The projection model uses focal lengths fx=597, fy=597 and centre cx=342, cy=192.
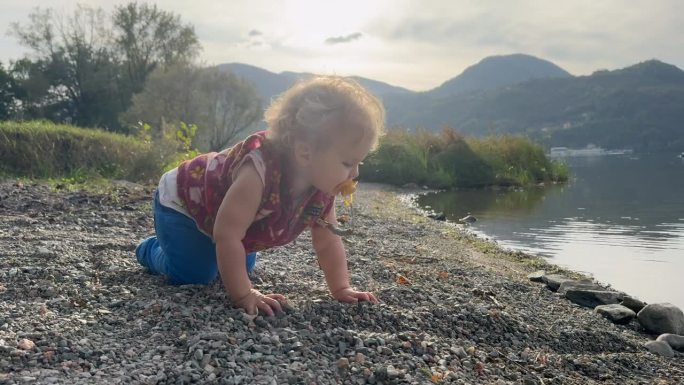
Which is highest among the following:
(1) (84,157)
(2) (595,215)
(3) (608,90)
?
(3) (608,90)

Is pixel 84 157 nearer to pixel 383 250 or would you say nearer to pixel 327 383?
pixel 383 250

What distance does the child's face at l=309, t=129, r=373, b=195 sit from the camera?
257 centimetres

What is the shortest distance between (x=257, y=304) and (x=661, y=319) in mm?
2939

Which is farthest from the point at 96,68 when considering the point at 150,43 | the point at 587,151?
the point at 587,151

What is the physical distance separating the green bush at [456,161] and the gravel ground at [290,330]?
1428 centimetres

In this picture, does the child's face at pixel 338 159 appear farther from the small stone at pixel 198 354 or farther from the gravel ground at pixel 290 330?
the small stone at pixel 198 354

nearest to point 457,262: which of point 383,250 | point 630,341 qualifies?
point 383,250

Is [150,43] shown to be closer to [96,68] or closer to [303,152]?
[96,68]

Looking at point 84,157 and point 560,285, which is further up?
point 84,157

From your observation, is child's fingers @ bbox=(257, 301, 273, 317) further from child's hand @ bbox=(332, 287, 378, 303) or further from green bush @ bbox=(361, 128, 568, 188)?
green bush @ bbox=(361, 128, 568, 188)

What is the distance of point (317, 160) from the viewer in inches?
103

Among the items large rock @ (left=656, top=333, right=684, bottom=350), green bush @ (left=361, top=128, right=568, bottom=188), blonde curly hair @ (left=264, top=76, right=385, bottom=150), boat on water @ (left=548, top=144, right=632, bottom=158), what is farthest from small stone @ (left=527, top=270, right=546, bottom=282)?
boat on water @ (left=548, top=144, right=632, bottom=158)

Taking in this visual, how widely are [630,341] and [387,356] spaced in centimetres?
184

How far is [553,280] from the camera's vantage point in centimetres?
526
